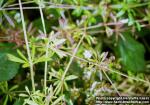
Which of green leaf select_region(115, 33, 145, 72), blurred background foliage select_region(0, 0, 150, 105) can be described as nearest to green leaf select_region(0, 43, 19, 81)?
blurred background foliage select_region(0, 0, 150, 105)

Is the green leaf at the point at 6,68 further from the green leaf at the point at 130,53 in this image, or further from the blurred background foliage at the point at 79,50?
the green leaf at the point at 130,53

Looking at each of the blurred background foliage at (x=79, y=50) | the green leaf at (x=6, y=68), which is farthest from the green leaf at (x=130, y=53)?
the green leaf at (x=6, y=68)

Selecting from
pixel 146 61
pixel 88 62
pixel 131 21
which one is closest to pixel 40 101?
pixel 88 62

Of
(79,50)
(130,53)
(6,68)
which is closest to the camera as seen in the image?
(6,68)

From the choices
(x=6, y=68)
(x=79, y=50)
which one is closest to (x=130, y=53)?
(x=79, y=50)

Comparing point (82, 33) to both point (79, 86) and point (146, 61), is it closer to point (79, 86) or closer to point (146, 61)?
point (79, 86)

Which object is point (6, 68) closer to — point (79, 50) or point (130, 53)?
point (79, 50)

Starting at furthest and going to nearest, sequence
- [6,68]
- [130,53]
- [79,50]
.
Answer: [130,53] → [79,50] → [6,68]

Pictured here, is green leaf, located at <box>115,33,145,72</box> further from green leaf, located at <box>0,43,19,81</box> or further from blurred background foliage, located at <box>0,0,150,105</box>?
green leaf, located at <box>0,43,19,81</box>
